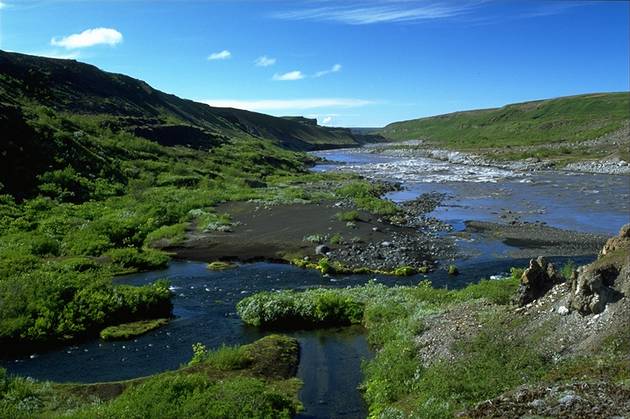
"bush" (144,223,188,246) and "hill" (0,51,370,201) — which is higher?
"hill" (0,51,370,201)

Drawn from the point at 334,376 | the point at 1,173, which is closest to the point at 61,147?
the point at 1,173

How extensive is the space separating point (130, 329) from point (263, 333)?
5707 millimetres

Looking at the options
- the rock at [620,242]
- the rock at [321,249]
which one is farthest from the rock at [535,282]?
the rock at [321,249]

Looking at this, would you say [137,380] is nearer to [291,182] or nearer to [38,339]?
[38,339]

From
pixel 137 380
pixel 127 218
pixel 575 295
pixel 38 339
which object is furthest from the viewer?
pixel 127 218

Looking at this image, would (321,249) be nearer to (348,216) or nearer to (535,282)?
(348,216)

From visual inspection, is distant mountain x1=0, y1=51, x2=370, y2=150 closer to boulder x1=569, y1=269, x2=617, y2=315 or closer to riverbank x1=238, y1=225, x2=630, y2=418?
riverbank x1=238, y1=225, x2=630, y2=418

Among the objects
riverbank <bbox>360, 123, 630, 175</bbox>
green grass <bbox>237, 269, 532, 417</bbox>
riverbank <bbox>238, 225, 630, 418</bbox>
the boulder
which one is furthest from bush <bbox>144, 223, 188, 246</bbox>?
riverbank <bbox>360, 123, 630, 175</bbox>

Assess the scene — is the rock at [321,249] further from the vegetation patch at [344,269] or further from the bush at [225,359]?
the bush at [225,359]

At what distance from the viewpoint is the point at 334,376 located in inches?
762

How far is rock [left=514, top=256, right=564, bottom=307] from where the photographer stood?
19.0 m

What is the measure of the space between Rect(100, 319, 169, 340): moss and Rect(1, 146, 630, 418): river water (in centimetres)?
41

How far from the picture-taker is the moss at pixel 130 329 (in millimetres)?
23375

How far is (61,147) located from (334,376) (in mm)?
55277
